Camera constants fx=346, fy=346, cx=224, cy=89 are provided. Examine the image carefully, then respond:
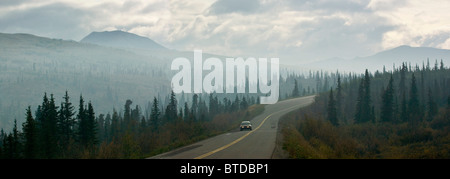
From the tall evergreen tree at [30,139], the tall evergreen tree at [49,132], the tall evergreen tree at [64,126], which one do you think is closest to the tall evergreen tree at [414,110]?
the tall evergreen tree at [64,126]

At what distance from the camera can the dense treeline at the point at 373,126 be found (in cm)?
2895

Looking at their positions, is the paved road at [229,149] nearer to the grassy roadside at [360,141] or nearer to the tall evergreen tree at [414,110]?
the grassy roadside at [360,141]

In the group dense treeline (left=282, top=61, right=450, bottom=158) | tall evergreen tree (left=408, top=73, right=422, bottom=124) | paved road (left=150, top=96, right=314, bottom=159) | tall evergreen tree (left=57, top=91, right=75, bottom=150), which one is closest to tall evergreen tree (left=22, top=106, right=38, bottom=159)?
tall evergreen tree (left=57, top=91, right=75, bottom=150)

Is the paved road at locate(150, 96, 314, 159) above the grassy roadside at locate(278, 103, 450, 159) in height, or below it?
above

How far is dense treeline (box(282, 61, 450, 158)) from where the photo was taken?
28953 mm

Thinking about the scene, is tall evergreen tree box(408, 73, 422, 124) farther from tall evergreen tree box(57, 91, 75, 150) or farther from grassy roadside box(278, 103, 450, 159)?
tall evergreen tree box(57, 91, 75, 150)

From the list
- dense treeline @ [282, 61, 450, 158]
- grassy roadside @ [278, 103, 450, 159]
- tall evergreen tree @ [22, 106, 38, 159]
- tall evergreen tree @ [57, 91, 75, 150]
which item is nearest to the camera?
grassy roadside @ [278, 103, 450, 159]
